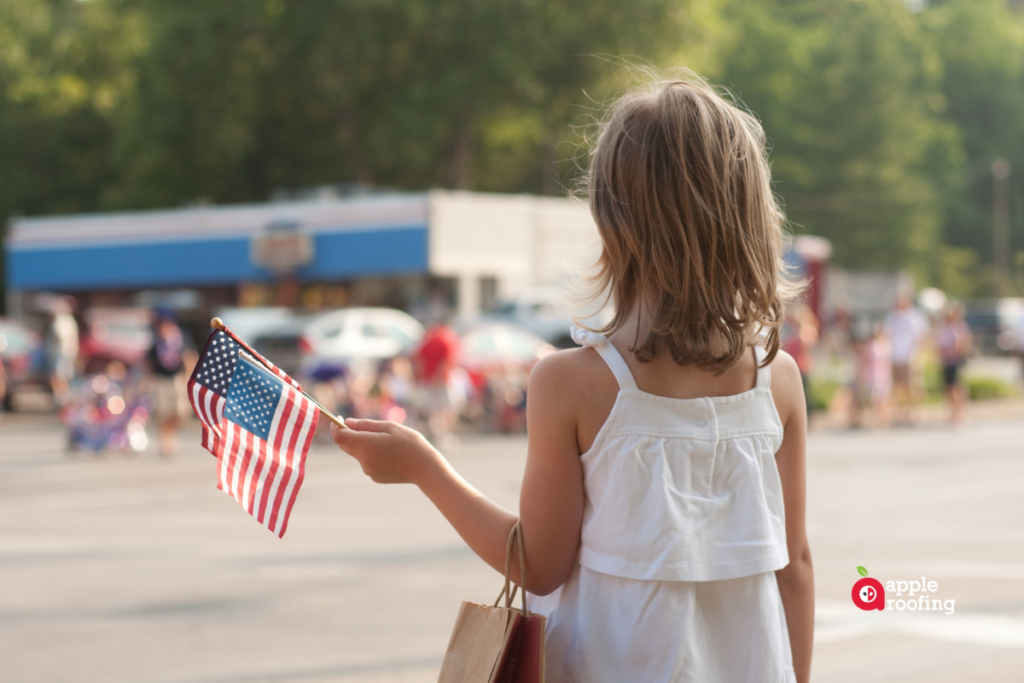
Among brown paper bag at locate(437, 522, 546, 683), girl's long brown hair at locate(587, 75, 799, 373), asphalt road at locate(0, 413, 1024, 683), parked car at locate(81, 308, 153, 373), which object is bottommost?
parked car at locate(81, 308, 153, 373)

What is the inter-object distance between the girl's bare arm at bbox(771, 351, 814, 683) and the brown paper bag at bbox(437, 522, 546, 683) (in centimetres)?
54

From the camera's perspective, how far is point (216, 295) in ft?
116

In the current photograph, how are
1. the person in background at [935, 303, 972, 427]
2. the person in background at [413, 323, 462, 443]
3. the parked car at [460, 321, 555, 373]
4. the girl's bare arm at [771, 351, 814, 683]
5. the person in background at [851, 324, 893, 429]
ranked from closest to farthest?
the girl's bare arm at [771, 351, 814, 683] < the person in background at [413, 323, 462, 443] < the person in background at [851, 324, 893, 429] < the person in background at [935, 303, 972, 427] < the parked car at [460, 321, 555, 373]

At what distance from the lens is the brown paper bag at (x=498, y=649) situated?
2.13m

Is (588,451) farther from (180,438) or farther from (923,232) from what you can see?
(923,232)

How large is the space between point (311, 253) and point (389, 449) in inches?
1226

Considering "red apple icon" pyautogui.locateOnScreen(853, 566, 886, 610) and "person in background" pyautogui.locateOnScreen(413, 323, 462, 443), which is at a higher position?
"red apple icon" pyautogui.locateOnScreen(853, 566, 886, 610)

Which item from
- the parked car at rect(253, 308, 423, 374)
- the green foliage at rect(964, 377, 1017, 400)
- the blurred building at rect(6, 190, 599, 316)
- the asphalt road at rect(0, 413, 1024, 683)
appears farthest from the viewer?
the blurred building at rect(6, 190, 599, 316)

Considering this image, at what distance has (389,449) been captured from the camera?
234cm

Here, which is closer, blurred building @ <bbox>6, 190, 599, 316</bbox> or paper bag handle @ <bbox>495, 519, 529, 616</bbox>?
paper bag handle @ <bbox>495, 519, 529, 616</bbox>

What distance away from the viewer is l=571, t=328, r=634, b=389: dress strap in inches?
84.2

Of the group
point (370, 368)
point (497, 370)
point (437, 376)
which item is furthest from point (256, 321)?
point (437, 376)

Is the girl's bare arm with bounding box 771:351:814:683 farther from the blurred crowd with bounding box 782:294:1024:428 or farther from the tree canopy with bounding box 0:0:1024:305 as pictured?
the tree canopy with bounding box 0:0:1024:305

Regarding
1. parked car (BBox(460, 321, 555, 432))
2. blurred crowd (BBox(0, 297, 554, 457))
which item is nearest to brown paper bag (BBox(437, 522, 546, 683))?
blurred crowd (BBox(0, 297, 554, 457))
